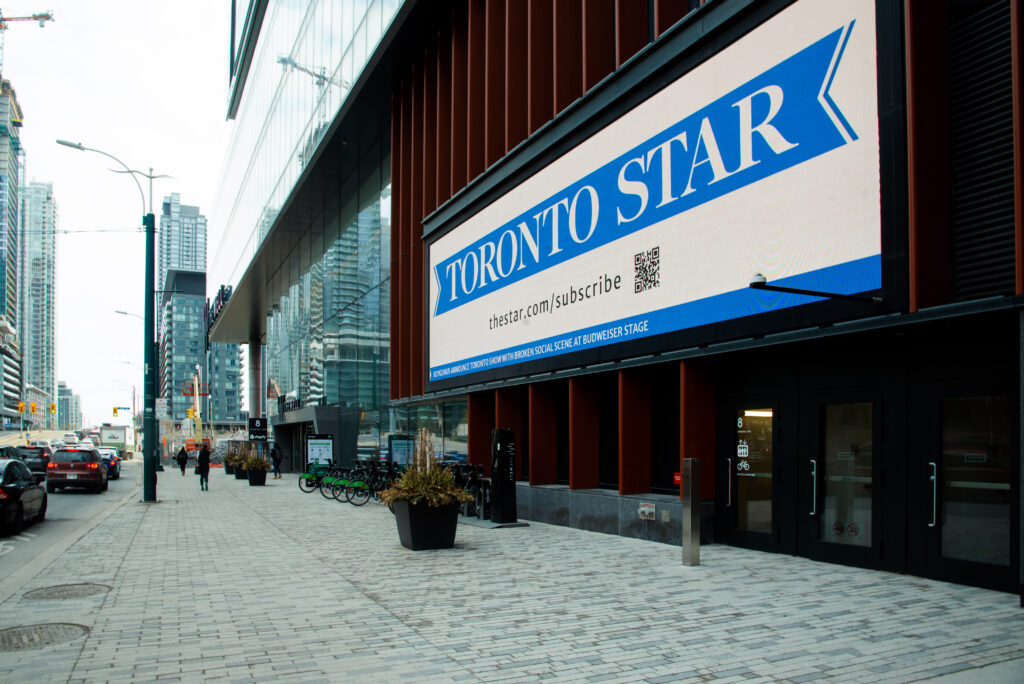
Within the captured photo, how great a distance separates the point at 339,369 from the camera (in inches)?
1430

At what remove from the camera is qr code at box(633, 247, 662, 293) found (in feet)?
44.0

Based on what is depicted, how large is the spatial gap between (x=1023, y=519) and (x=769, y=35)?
7.01 meters

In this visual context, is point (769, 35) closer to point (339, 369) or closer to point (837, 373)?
point (837, 373)

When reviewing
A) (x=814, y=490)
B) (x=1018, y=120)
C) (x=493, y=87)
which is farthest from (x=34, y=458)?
(x=1018, y=120)

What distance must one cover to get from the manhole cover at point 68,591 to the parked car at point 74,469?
23724 mm

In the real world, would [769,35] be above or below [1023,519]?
above

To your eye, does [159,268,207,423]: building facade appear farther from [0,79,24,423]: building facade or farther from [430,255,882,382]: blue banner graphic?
[430,255,882,382]: blue banner graphic

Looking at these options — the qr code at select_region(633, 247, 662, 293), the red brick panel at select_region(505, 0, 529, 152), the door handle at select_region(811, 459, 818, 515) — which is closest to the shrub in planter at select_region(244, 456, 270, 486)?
the red brick panel at select_region(505, 0, 529, 152)

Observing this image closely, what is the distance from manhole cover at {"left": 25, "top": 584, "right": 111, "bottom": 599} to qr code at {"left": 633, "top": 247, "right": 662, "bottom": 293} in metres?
9.05

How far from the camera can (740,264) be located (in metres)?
11.5

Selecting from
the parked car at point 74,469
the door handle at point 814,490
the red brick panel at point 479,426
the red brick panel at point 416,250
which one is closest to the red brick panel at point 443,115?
the red brick panel at point 416,250

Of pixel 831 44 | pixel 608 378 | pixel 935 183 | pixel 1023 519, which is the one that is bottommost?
pixel 1023 519

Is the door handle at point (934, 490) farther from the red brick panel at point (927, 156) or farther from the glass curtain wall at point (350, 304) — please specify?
the glass curtain wall at point (350, 304)

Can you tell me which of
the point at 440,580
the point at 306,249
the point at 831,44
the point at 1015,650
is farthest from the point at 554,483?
the point at 306,249
